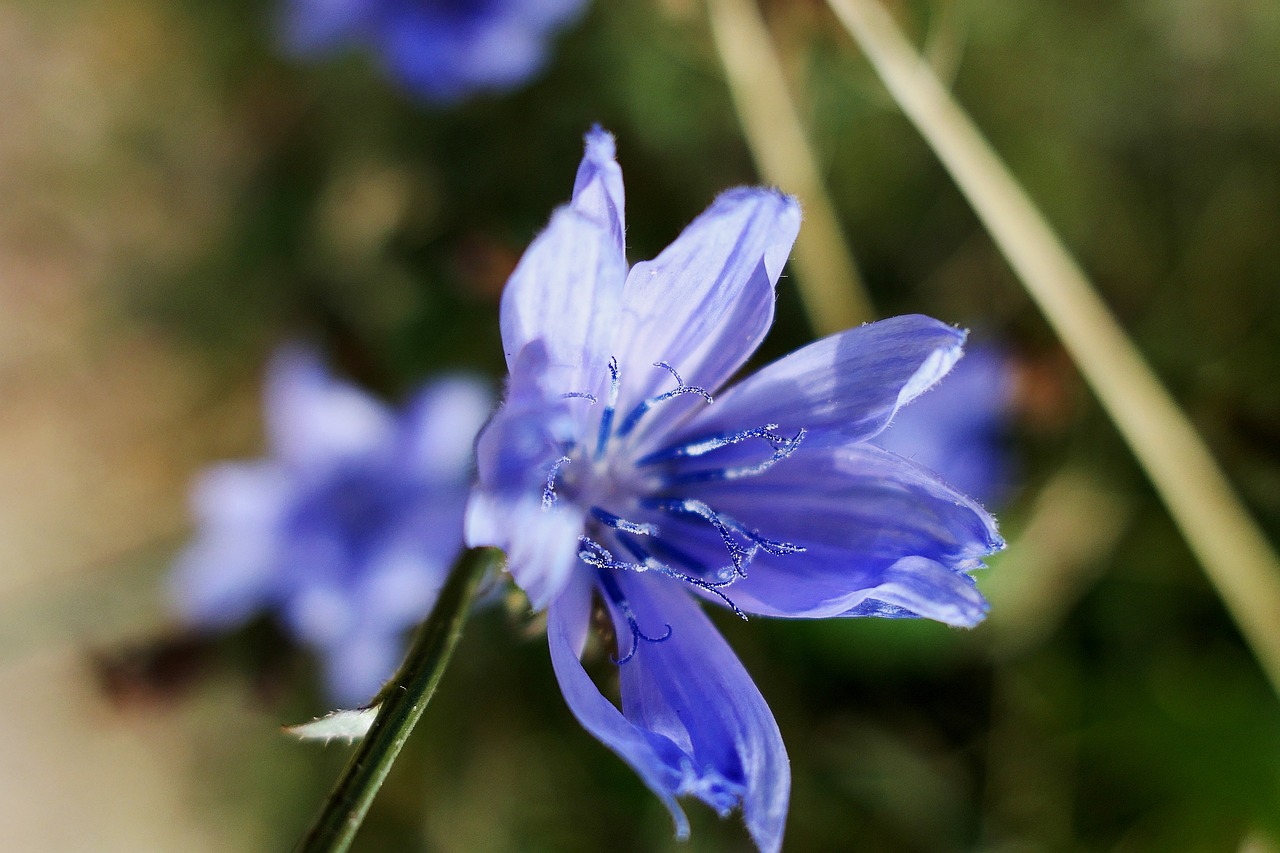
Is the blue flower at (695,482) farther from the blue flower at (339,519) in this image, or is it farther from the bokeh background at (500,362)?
the bokeh background at (500,362)

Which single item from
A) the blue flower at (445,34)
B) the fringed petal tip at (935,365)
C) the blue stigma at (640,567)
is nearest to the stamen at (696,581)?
the blue stigma at (640,567)

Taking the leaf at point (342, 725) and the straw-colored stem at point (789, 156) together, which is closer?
the leaf at point (342, 725)

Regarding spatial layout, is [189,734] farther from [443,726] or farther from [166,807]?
[443,726]

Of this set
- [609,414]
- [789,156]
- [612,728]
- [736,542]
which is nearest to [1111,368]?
[789,156]

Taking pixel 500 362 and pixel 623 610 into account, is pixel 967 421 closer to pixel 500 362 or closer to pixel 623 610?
pixel 500 362

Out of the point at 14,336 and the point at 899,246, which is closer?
the point at 899,246

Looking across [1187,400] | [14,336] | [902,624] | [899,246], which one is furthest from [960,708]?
[14,336]
